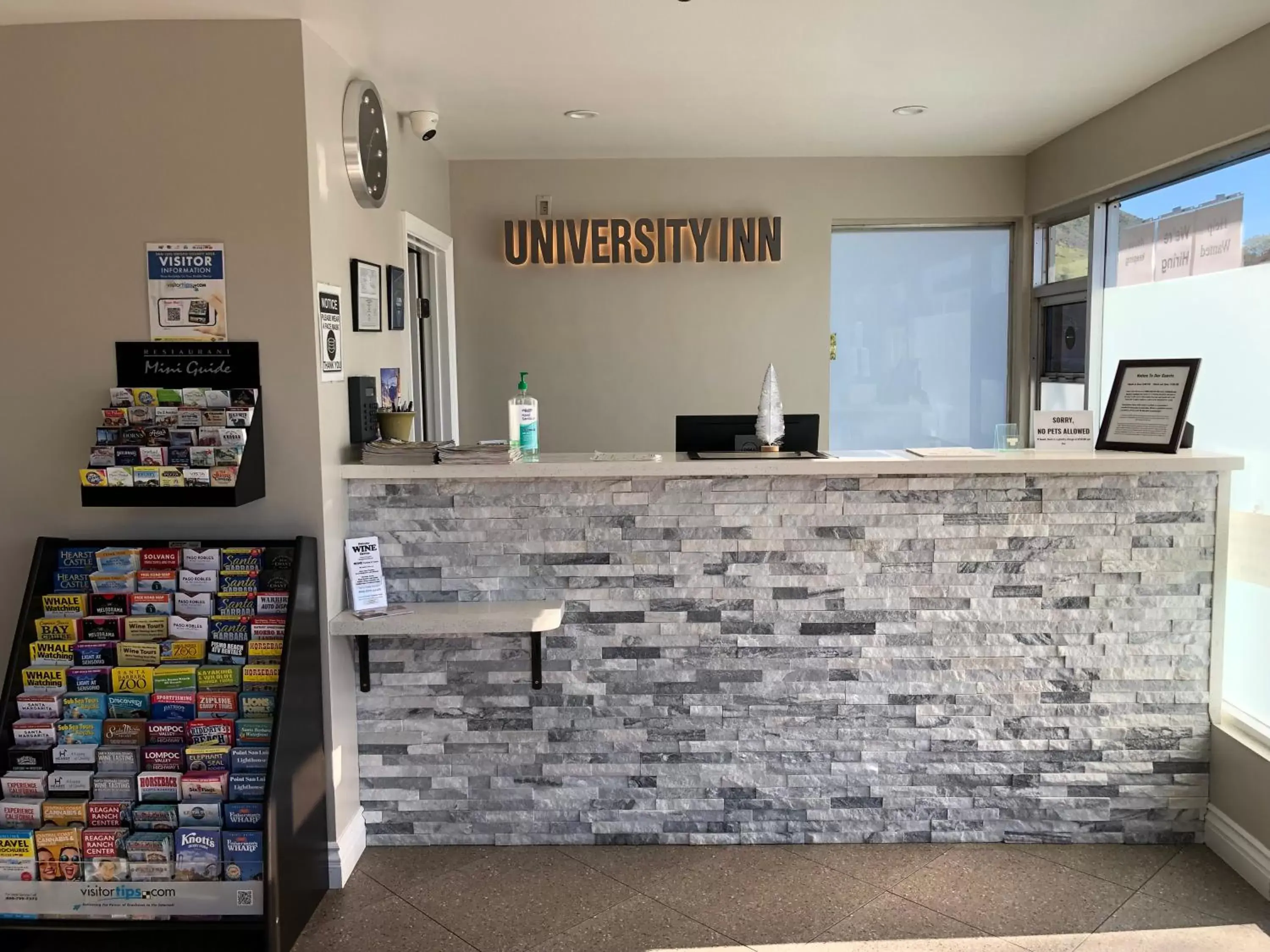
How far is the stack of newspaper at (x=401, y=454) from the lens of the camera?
2.97m

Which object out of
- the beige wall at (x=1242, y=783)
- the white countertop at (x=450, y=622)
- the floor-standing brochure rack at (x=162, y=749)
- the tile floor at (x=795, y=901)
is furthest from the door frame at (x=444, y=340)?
the beige wall at (x=1242, y=783)

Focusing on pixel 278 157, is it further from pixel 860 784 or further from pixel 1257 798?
pixel 1257 798

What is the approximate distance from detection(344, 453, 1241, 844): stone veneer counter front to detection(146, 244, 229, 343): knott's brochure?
0.66 meters

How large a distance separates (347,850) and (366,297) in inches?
Answer: 71.7

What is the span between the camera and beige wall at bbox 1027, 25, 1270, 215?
3.12 metres

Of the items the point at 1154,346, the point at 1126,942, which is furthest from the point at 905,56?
the point at 1126,942

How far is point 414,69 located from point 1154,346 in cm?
310

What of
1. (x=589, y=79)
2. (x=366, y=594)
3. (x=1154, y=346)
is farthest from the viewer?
(x=1154, y=346)

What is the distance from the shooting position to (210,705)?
2.64 metres

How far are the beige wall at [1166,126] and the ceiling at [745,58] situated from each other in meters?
0.07

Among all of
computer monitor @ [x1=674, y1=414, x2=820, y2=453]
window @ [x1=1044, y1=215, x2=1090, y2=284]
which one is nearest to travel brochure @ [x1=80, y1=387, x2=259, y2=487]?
computer monitor @ [x1=674, y1=414, x2=820, y2=453]

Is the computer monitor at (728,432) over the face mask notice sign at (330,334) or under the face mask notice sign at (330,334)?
under

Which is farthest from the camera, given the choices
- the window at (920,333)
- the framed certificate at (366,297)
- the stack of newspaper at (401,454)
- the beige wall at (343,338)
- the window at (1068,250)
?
the window at (920,333)

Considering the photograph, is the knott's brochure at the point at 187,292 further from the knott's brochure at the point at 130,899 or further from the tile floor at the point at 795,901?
the tile floor at the point at 795,901
